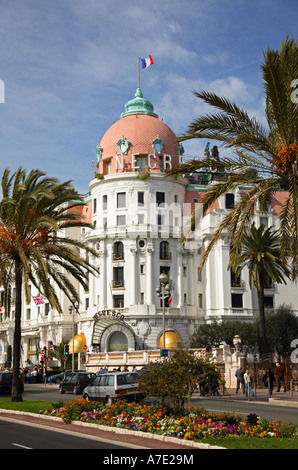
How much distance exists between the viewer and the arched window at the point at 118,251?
63031mm

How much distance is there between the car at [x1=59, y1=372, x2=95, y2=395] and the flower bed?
691 inches

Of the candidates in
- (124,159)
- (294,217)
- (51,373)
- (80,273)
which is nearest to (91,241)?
(124,159)

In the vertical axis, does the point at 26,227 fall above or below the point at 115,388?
above

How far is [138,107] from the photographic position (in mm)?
68188

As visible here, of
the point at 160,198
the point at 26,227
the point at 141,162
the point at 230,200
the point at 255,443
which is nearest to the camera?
the point at 255,443

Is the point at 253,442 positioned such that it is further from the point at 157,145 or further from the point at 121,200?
the point at 157,145

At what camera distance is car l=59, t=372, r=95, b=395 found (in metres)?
37.2

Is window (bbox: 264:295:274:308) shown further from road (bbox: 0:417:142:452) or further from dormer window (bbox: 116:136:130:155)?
road (bbox: 0:417:142:452)

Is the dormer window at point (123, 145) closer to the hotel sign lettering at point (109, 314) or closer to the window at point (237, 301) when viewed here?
the hotel sign lettering at point (109, 314)

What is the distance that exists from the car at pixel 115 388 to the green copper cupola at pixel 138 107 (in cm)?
4545

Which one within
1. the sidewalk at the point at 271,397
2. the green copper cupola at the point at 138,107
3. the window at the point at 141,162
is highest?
the green copper cupola at the point at 138,107

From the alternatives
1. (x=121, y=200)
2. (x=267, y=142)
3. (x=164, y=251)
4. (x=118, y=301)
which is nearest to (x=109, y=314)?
(x=118, y=301)

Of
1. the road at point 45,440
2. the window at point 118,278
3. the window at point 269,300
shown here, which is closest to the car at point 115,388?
the road at point 45,440

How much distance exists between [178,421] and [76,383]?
2302 centimetres
